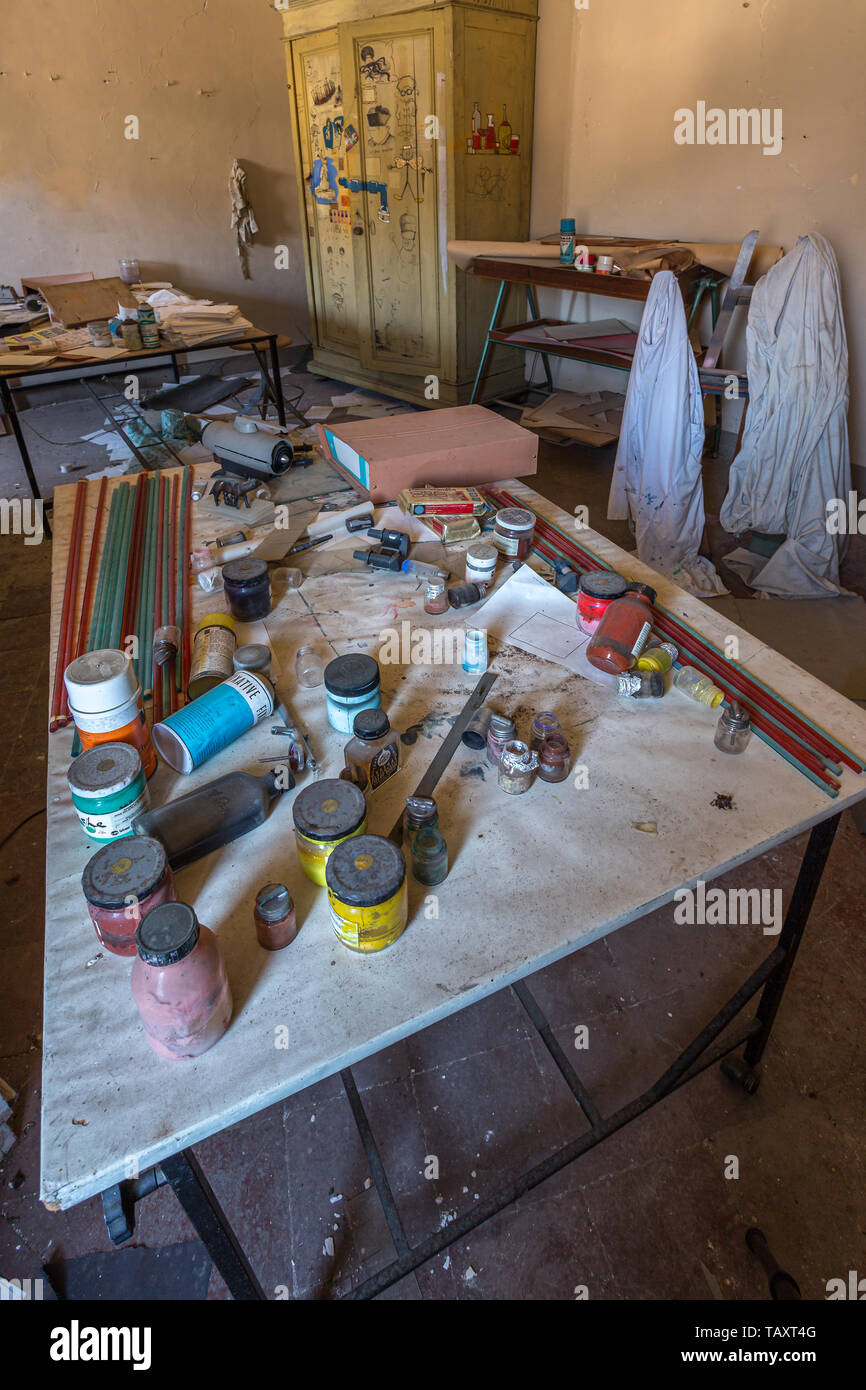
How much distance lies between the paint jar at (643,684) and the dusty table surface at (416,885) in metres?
0.02

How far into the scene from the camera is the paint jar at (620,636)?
4.04ft

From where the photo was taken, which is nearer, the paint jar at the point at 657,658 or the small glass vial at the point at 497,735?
the small glass vial at the point at 497,735

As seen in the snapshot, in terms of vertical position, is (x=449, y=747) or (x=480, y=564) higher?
(x=480, y=564)

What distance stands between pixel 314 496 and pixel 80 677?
1122 mm

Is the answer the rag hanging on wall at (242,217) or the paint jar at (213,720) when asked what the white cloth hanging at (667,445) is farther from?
the rag hanging on wall at (242,217)

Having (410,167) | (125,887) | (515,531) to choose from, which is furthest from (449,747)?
(410,167)

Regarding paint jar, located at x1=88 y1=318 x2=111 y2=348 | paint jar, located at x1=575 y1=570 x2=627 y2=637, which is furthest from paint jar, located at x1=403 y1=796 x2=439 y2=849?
paint jar, located at x1=88 y1=318 x2=111 y2=348

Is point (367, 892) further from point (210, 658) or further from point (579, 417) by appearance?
point (579, 417)

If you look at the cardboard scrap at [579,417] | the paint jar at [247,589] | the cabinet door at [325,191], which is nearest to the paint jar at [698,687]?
the paint jar at [247,589]

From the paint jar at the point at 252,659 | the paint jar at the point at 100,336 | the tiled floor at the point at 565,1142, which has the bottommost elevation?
the tiled floor at the point at 565,1142

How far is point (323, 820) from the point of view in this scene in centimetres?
88

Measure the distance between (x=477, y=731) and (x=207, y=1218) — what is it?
0.69 m

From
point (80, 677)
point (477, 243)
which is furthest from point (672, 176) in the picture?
point (80, 677)
